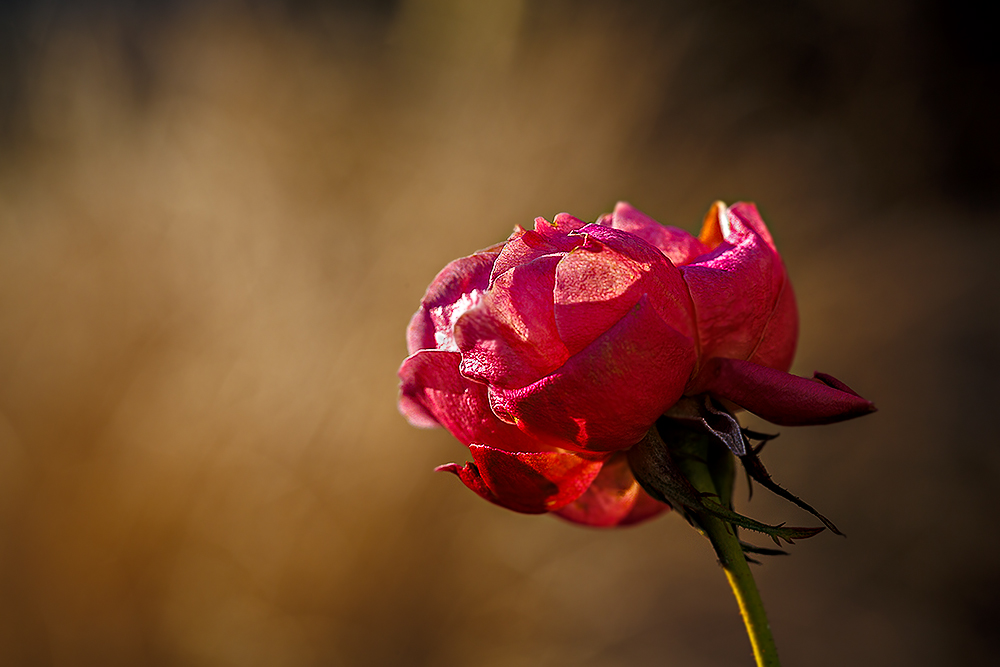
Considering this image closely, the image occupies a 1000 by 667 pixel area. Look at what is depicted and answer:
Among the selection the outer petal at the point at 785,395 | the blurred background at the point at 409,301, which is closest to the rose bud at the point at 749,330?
the outer petal at the point at 785,395

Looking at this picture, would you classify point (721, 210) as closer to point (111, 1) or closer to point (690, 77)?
point (690, 77)

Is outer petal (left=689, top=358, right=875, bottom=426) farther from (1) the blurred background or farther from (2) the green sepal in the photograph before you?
(1) the blurred background

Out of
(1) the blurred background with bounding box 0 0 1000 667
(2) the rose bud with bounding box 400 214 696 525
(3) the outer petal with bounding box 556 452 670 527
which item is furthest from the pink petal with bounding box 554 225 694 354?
(1) the blurred background with bounding box 0 0 1000 667

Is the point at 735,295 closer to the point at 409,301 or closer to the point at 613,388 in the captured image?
the point at 613,388

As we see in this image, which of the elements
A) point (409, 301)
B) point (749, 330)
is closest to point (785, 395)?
point (749, 330)

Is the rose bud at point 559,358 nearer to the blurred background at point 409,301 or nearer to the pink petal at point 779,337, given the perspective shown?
the pink petal at point 779,337
